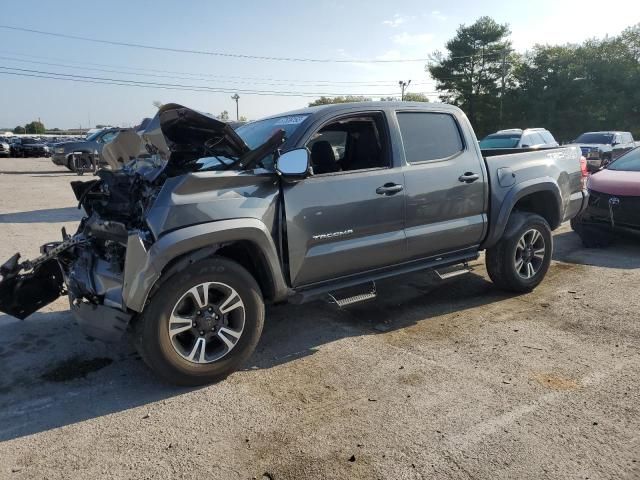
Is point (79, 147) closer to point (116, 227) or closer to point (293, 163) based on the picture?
point (116, 227)

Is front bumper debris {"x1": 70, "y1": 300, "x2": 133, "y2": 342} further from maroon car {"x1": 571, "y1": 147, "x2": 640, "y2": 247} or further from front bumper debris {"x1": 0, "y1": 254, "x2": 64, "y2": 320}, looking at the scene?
maroon car {"x1": 571, "y1": 147, "x2": 640, "y2": 247}

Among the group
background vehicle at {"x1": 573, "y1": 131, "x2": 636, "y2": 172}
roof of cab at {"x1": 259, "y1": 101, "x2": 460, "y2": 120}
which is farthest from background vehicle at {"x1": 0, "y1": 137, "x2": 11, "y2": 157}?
roof of cab at {"x1": 259, "y1": 101, "x2": 460, "y2": 120}

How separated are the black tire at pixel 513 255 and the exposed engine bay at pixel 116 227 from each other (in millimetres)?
2808

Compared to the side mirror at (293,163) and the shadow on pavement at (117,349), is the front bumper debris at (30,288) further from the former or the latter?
the side mirror at (293,163)

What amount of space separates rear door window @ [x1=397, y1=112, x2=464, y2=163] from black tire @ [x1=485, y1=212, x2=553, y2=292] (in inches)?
41.8

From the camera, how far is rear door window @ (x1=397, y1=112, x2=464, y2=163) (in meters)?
4.71

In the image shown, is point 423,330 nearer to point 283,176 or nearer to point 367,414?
point 367,414

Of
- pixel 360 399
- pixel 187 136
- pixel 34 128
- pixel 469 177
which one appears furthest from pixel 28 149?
pixel 34 128

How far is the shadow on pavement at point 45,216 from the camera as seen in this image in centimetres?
981

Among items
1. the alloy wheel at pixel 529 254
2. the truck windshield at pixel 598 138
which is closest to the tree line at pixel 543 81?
the truck windshield at pixel 598 138

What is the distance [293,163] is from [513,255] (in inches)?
112

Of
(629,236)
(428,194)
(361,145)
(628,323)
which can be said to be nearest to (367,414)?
(428,194)

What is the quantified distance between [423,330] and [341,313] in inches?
34.0

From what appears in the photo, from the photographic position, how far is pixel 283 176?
3.84 metres
